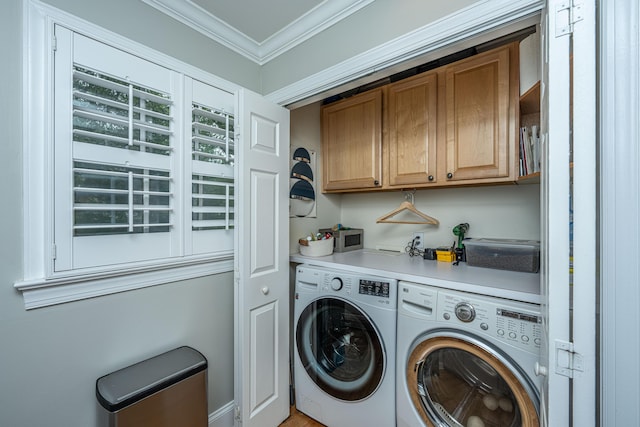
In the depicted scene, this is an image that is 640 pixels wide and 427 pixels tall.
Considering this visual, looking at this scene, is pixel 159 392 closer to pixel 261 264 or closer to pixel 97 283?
pixel 97 283

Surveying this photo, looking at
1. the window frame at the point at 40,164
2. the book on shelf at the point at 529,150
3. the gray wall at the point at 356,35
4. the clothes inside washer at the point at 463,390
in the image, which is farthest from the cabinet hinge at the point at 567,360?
the window frame at the point at 40,164

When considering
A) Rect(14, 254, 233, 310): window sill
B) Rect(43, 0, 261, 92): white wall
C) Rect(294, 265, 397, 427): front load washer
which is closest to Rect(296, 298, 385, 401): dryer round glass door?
Rect(294, 265, 397, 427): front load washer

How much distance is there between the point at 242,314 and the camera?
4.73 feet

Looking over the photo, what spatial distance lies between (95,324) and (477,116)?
230 cm

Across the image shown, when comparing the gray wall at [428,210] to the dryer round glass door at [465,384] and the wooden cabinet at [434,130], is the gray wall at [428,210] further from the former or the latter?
the dryer round glass door at [465,384]

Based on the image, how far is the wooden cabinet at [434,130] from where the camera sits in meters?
1.46

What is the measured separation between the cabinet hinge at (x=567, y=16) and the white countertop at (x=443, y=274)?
36.4 inches

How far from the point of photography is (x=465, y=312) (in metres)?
1.13

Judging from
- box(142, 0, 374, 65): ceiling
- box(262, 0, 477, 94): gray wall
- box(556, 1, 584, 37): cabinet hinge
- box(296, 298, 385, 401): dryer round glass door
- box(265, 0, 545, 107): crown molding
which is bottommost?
box(296, 298, 385, 401): dryer round glass door

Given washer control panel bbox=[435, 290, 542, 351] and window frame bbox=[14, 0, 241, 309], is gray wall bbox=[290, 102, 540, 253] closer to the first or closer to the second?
washer control panel bbox=[435, 290, 542, 351]

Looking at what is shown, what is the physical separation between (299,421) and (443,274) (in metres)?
1.38

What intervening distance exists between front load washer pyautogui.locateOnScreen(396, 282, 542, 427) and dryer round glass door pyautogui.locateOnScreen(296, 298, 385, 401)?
0.17 metres

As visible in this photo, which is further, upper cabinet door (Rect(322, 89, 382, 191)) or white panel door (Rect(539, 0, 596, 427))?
upper cabinet door (Rect(322, 89, 382, 191))

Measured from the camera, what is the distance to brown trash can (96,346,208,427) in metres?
1.04
